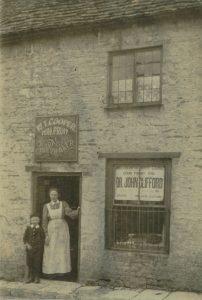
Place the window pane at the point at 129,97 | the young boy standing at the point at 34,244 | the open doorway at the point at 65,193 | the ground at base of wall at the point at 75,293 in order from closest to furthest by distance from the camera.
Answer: the ground at base of wall at the point at 75,293 < the window pane at the point at 129,97 < the young boy standing at the point at 34,244 < the open doorway at the point at 65,193

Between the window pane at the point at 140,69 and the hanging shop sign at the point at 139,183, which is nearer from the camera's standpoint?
the hanging shop sign at the point at 139,183

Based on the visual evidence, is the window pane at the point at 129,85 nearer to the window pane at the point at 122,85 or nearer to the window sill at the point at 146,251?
the window pane at the point at 122,85

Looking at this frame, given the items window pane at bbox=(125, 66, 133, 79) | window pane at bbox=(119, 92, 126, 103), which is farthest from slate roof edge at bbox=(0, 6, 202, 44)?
window pane at bbox=(119, 92, 126, 103)

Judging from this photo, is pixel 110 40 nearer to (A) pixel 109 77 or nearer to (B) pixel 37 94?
(A) pixel 109 77

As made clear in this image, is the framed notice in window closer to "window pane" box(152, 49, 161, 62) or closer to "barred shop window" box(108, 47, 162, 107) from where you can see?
"barred shop window" box(108, 47, 162, 107)

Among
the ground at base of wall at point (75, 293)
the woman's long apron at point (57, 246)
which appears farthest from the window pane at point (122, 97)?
the ground at base of wall at point (75, 293)

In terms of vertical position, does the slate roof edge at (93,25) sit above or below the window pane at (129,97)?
above

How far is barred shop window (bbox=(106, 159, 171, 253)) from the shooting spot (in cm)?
1181

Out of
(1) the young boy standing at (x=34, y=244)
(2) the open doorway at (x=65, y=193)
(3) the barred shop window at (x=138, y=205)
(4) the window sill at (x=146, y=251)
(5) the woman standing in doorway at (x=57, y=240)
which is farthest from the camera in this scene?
(2) the open doorway at (x=65, y=193)

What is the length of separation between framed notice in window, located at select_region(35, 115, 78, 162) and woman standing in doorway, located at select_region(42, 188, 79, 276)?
2.97 feet

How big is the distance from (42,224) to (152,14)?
5.58 meters

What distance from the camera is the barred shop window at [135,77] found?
12.0m

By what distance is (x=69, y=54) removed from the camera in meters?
12.9

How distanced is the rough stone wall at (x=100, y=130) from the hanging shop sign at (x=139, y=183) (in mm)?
366
